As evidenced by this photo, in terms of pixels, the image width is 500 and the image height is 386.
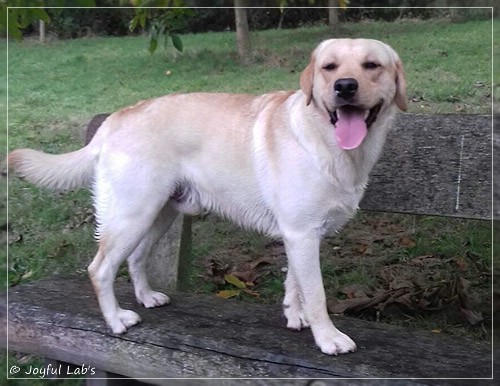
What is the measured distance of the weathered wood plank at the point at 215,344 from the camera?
1684mm

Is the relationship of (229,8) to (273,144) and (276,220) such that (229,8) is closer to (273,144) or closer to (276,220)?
(273,144)

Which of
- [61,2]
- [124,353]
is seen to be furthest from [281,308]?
[61,2]

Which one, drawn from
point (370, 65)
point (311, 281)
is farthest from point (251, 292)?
point (370, 65)

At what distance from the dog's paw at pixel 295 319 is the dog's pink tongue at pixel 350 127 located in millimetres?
550

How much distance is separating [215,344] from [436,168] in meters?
0.88

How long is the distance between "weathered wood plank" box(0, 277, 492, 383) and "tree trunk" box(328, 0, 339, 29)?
0.89 metres

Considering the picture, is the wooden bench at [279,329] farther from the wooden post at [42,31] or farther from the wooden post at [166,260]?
the wooden post at [42,31]

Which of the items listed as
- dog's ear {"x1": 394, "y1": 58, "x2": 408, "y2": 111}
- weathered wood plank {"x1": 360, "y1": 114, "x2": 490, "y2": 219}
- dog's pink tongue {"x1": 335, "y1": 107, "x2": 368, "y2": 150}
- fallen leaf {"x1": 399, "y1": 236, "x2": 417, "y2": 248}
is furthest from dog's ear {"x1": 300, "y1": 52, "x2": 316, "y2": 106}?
fallen leaf {"x1": 399, "y1": 236, "x2": 417, "y2": 248}

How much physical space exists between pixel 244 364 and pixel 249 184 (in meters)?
0.50

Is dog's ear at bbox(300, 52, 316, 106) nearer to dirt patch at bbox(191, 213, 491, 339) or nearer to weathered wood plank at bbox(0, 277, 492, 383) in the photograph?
weathered wood plank at bbox(0, 277, 492, 383)

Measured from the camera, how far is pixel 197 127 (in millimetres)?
1966

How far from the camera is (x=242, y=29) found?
208 cm

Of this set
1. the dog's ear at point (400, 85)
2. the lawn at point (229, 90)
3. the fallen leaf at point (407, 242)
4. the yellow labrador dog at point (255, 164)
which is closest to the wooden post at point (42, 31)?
the lawn at point (229, 90)

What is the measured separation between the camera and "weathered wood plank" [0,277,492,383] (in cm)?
168
